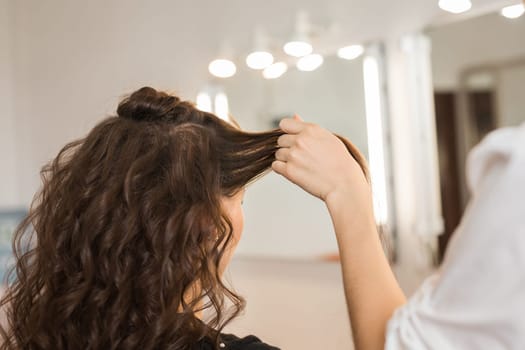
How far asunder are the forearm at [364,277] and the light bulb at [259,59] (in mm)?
1359

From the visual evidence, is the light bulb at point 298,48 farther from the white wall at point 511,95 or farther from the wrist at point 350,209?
the wrist at point 350,209

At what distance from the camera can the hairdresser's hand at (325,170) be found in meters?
0.63

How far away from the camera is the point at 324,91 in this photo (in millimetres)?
1808

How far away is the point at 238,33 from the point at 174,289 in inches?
54.4

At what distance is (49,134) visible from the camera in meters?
2.76

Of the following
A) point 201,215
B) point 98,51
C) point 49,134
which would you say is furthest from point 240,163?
point 49,134

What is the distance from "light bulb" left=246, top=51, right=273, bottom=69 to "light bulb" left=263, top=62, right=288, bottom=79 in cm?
1

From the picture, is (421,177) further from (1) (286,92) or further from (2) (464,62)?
(1) (286,92)

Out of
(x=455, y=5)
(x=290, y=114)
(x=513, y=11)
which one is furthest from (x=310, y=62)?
(x=513, y=11)

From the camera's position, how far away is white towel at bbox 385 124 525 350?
44cm

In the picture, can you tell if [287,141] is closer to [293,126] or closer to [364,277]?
[293,126]

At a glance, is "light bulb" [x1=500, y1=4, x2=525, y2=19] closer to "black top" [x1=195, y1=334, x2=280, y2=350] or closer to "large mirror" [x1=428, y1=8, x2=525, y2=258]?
"large mirror" [x1=428, y1=8, x2=525, y2=258]

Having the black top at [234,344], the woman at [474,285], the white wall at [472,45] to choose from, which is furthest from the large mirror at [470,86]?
the woman at [474,285]

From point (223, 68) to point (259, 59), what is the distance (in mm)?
155
